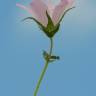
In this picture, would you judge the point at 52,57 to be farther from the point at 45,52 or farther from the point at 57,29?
the point at 57,29

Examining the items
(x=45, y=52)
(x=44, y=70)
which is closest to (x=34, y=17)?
(x=45, y=52)
